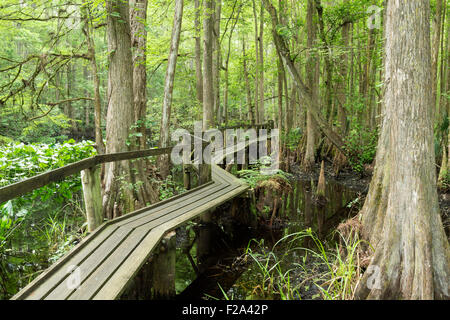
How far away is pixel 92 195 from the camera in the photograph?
12.7 ft

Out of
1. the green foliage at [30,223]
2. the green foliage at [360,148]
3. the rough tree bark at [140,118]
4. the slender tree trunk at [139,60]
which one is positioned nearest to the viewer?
the green foliage at [30,223]

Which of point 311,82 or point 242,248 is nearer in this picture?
point 242,248

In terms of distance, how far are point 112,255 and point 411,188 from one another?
3379 millimetres

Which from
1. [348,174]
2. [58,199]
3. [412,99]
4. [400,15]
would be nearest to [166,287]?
[58,199]

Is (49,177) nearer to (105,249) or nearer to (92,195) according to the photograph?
(92,195)

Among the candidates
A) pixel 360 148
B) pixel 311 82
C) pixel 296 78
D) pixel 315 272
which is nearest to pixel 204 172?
pixel 315 272

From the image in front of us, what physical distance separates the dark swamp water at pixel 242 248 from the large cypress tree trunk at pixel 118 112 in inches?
63.4

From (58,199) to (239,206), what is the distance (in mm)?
Result: 3805

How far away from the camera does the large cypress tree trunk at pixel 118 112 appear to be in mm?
5336

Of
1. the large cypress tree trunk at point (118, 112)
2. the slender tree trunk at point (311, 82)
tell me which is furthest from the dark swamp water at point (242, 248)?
the slender tree trunk at point (311, 82)

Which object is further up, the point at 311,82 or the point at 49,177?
the point at 311,82

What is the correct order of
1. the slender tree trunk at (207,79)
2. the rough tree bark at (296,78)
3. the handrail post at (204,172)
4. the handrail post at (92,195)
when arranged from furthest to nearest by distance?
the rough tree bark at (296,78) < the slender tree trunk at (207,79) < the handrail post at (204,172) < the handrail post at (92,195)

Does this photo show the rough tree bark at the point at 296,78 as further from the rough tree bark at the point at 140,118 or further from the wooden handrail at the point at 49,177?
the wooden handrail at the point at 49,177

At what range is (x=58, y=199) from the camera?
588 cm
